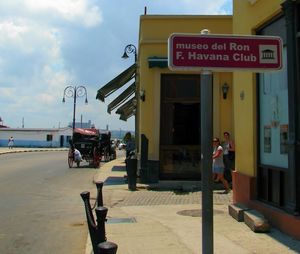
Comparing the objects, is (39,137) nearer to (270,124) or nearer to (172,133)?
(172,133)

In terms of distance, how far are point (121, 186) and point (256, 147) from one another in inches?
334

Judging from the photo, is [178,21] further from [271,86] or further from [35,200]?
[271,86]

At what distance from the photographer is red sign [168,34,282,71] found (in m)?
4.49

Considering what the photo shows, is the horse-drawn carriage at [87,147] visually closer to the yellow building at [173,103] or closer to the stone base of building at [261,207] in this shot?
the yellow building at [173,103]

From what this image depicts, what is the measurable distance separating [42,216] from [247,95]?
17.2 ft

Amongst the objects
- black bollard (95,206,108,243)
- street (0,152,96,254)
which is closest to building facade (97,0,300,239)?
street (0,152,96,254)

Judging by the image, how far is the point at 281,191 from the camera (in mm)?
8844

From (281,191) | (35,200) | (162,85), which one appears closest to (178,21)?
(162,85)

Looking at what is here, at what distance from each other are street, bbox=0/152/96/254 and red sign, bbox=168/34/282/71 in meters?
4.57

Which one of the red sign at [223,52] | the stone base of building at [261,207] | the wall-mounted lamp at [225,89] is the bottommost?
the stone base of building at [261,207]

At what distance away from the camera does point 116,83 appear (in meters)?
22.5

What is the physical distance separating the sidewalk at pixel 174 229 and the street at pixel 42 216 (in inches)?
25.1

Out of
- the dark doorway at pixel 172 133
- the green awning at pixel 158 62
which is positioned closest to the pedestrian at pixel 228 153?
the dark doorway at pixel 172 133

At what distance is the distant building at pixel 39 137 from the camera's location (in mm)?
87562
